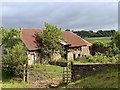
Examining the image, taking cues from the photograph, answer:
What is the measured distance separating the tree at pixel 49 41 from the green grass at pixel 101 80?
13.7 metres

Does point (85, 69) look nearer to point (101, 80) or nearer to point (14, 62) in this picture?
point (101, 80)

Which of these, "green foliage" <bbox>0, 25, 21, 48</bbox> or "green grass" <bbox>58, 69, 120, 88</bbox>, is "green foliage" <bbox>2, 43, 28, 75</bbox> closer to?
"green foliage" <bbox>0, 25, 21, 48</bbox>

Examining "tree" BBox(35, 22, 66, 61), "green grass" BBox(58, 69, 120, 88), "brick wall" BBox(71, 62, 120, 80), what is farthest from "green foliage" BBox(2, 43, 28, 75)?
"tree" BBox(35, 22, 66, 61)

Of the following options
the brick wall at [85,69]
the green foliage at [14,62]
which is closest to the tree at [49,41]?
the green foliage at [14,62]

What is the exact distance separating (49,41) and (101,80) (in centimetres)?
1529

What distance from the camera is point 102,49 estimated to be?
1398 inches

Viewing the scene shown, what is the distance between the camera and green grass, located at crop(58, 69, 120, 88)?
9.30 meters

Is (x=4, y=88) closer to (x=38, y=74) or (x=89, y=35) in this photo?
(x=38, y=74)

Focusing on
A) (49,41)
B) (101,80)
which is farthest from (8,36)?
(101,80)

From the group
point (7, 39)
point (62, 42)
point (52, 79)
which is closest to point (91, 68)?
point (52, 79)

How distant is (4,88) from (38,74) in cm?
547

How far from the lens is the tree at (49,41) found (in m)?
23.9

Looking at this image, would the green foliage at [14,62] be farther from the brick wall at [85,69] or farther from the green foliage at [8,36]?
the brick wall at [85,69]

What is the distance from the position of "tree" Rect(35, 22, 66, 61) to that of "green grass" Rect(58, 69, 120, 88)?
13.7 metres
